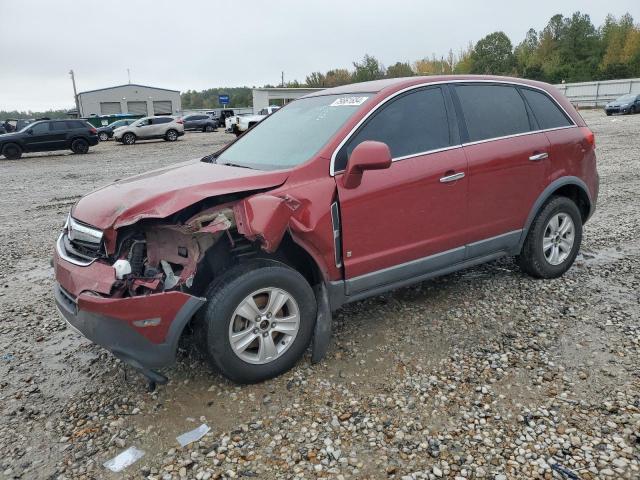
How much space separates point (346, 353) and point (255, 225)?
1259mm

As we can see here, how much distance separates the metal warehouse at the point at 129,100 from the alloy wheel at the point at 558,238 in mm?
69610

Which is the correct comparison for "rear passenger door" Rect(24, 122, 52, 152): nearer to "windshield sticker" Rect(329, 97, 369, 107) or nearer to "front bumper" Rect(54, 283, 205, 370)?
"windshield sticker" Rect(329, 97, 369, 107)

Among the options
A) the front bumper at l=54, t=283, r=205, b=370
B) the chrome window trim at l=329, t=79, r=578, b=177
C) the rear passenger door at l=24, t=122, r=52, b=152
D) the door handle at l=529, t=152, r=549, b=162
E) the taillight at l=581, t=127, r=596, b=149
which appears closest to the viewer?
the front bumper at l=54, t=283, r=205, b=370

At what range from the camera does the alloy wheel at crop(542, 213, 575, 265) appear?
459 centimetres

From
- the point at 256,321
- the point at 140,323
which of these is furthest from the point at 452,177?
the point at 140,323

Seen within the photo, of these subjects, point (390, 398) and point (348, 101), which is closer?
point (390, 398)

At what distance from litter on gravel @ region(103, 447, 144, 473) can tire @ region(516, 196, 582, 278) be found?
3583 millimetres

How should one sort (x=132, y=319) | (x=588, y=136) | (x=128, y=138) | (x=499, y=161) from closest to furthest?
1. (x=132, y=319)
2. (x=499, y=161)
3. (x=588, y=136)
4. (x=128, y=138)

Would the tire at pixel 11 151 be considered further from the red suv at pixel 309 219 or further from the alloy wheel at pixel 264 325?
the alloy wheel at pixel 264 325

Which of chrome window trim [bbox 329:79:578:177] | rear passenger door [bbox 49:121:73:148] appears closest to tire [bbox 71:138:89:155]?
rear passenger door [bbox 49:121:73:148]

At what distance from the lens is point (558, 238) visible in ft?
15.4

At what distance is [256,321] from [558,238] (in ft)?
10.2

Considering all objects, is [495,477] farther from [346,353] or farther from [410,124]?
[410,124]

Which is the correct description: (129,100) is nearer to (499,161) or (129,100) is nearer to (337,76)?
(337,76)
